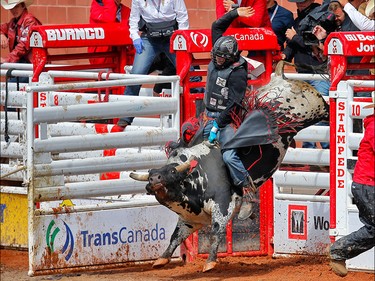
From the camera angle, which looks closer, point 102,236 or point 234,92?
point 234,92

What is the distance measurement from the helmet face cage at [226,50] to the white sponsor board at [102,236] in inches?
67.2

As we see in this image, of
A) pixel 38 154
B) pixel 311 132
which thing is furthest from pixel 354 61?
pixel 38 154

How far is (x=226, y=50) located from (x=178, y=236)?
5.46ft

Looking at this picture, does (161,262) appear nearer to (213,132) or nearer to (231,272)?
(231,272)

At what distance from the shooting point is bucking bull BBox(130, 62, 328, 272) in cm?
989

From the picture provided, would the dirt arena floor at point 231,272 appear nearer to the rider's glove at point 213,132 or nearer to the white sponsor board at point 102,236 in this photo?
the white sponsor board at point 102,236

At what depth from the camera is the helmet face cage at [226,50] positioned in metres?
10.1

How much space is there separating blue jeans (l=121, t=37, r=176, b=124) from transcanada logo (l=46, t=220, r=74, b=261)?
7.09 feet

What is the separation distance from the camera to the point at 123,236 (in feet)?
35.6

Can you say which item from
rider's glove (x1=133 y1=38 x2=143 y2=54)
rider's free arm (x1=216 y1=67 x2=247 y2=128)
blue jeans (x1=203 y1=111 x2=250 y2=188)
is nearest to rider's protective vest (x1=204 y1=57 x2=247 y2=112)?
rider's free arm (x1=216 y1=67 x2=247 y2=128)

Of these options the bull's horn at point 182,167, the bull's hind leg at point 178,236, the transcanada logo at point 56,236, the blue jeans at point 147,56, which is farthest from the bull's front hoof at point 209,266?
the blue jeans at point 147,56

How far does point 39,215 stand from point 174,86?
1821mm

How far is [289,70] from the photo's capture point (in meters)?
13.9

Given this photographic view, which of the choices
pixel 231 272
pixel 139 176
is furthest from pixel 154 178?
pixel 231 272
